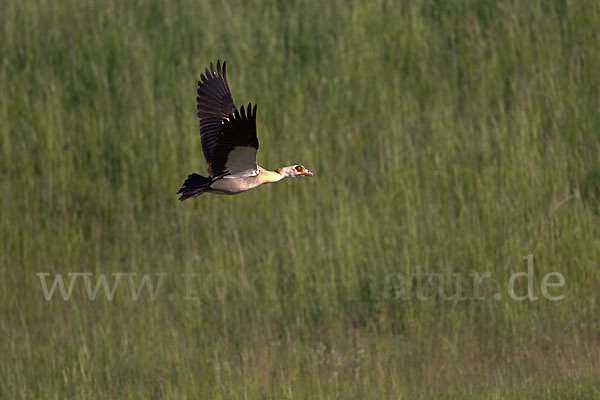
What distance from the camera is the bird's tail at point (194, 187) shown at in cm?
548

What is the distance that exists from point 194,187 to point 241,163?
0.89 feet

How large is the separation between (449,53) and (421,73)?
1.17 feet

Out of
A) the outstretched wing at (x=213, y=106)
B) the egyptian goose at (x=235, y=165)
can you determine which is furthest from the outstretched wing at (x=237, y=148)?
Answer: the outstretched wing at (x=213, y=106)

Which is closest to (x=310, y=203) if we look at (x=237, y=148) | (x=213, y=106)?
(x=213, y=106)

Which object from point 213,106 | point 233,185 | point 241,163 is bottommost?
point 233,185

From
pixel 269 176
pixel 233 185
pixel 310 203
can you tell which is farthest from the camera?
→ pixel 310 203

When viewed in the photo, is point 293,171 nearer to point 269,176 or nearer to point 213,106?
point 269,176

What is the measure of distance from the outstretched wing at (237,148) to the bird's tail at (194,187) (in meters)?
0.11

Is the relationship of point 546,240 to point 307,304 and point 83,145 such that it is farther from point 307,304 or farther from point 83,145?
point 83,145

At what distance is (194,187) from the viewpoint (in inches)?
220

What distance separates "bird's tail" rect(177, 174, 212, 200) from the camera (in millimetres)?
5480

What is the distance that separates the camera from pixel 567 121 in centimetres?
894

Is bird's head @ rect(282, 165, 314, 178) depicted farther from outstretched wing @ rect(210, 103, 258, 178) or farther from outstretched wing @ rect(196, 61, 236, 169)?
outstretched wing @ rect(196, 61, 236, 169)

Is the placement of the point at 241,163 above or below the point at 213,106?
below
